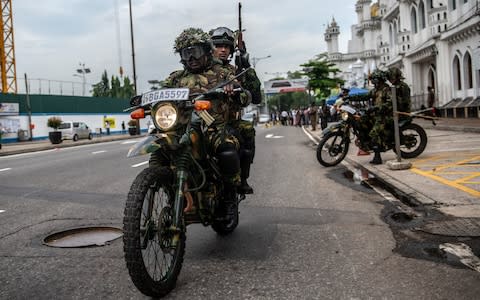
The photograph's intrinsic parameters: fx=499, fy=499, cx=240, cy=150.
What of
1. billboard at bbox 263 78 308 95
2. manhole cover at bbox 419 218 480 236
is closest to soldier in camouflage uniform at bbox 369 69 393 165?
manhole cover at bbox 419 218 480 236

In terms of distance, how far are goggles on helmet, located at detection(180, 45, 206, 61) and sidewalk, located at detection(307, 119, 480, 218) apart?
3.25m

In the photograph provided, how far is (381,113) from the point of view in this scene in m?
9.91

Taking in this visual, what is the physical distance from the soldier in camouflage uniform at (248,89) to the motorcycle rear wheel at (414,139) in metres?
6.35

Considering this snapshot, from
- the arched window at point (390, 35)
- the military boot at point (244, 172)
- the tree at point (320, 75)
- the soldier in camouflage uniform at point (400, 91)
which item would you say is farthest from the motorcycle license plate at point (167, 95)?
the tree at point (320, 75)

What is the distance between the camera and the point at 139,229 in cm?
301

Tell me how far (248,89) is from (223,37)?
638 mm

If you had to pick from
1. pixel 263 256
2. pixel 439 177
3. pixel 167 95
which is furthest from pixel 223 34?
pixel 439 177

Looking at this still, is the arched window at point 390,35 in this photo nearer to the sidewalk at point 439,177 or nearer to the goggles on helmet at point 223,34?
the sidewalk at point 439,177

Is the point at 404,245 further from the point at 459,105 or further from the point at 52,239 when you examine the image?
the point at 459,105

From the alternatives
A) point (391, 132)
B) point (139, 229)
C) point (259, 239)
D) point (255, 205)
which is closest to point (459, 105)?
point (391, 132)

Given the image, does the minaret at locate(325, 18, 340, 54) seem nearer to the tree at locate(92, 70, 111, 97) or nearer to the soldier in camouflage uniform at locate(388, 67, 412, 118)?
the tree at locate(92, 70, 111, 97)

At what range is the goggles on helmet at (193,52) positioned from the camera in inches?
167

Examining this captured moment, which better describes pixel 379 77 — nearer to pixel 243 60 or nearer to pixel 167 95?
pixel 243 60

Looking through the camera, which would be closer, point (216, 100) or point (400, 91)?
point (216, 100)
